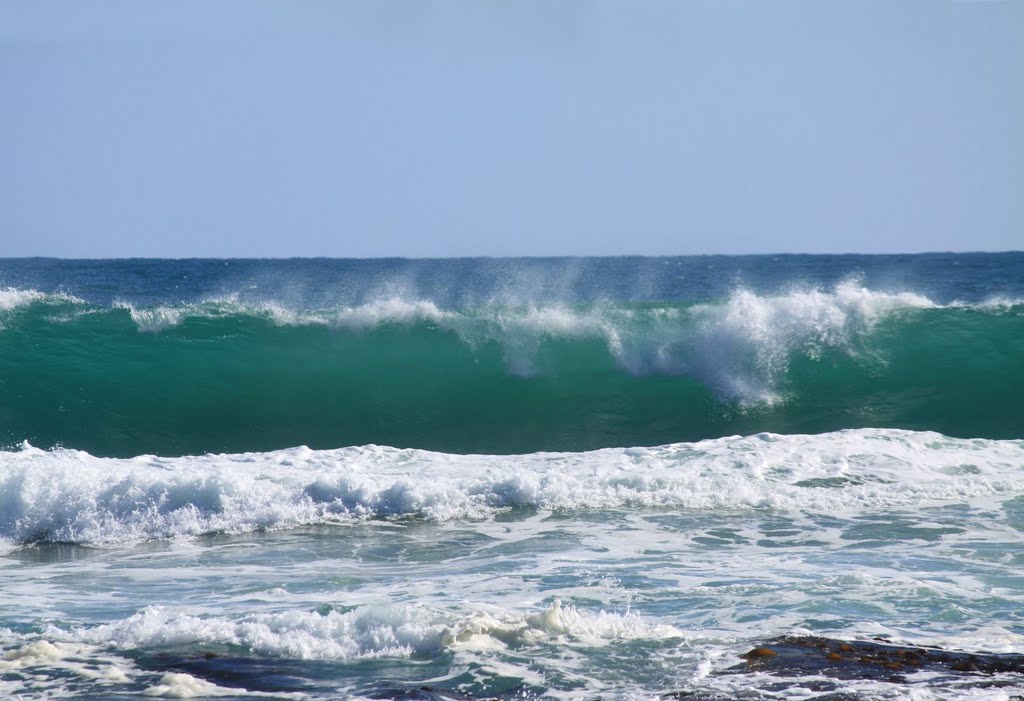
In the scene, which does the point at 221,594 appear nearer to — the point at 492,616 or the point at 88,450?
the point at 492,616

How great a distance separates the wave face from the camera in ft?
46.1

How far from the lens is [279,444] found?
1379 cm

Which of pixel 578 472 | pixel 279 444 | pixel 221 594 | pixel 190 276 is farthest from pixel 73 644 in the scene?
pixel 190 276

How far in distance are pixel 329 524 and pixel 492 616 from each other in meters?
3.67

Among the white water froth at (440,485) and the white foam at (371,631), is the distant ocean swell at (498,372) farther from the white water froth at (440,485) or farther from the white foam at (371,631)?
the white foam at (371,631)

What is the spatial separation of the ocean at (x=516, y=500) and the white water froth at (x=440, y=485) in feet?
0.11

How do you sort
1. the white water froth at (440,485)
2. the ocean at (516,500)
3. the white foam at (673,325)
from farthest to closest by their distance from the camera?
the white foam at (673,325)
the white water froth at (440,485)
the ocean at (516,500)

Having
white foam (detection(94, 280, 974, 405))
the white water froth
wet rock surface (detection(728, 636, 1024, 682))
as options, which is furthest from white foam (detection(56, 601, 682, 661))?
white foam (detection(94, 280, 974, 405))

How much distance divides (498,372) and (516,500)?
6256 mm

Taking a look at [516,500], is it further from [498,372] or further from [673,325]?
[673,325]

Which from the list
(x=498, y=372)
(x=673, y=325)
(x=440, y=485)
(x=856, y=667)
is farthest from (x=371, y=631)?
(x=673, y=325)

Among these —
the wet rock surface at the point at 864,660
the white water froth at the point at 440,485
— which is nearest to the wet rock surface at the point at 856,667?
the wet rock surface at the point at 864,660

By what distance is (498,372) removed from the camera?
51.3 ft

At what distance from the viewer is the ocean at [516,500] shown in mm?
5102
